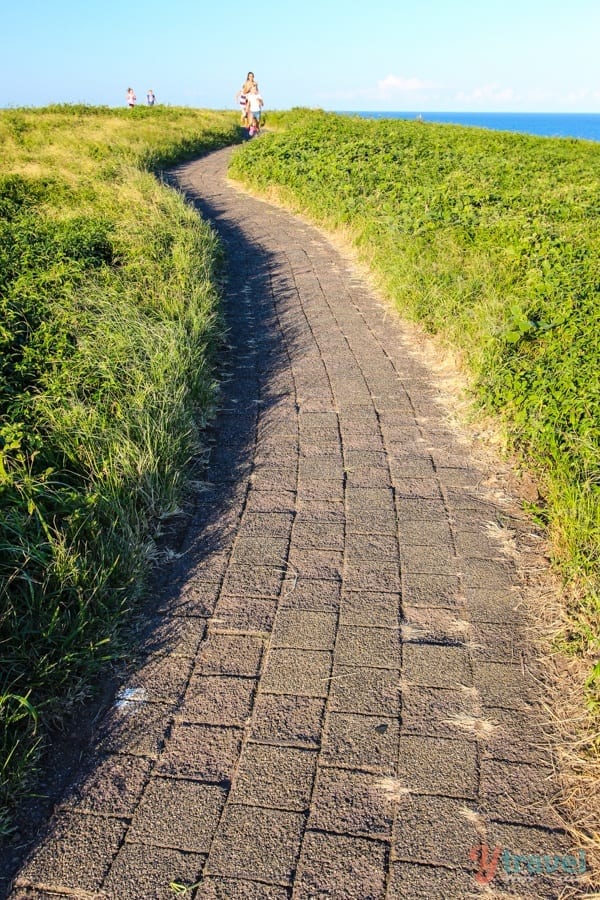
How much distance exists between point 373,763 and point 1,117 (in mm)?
26688

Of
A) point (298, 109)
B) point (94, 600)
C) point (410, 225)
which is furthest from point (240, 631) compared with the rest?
point (298, 109)

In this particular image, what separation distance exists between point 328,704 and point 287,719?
0.55 feet

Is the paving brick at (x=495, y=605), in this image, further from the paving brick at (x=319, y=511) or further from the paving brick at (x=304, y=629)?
the paving brick at (x=319, y=511)

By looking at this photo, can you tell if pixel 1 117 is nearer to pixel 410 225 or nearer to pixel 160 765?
pixel 410 225

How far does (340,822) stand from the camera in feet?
7.22

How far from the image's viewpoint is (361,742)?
8.13 ft

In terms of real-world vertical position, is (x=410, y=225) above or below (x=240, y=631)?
above

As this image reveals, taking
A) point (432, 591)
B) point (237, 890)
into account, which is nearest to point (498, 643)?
point (432, 591)

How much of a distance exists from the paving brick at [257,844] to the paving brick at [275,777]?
0.12ft

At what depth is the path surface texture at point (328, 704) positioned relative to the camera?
210 cm

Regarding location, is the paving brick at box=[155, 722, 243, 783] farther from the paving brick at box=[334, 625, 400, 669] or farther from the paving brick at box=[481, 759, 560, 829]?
the paving brick at box=[481, 759, 560, 829]

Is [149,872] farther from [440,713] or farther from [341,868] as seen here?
[440,713]

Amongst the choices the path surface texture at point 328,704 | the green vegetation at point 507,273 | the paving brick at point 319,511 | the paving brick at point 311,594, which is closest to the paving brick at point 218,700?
the path surface texture at point 328,704

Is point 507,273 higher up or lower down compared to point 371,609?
higher up
